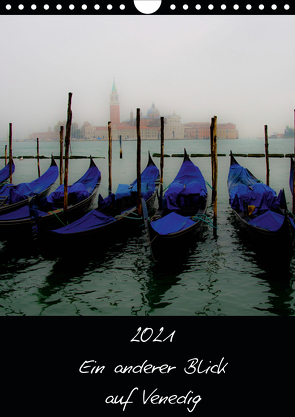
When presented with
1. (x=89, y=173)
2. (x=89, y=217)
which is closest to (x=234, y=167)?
(x=89, y=173)

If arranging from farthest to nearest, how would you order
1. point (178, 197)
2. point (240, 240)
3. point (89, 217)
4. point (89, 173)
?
point (89, 173) < point (178, 197) < point (240, 240) < point (89, 217)

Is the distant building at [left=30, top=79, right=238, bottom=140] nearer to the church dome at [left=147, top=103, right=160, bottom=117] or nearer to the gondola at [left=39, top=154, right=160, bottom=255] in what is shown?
the church dome at [left=147, top=103, right=160, bottom=117]

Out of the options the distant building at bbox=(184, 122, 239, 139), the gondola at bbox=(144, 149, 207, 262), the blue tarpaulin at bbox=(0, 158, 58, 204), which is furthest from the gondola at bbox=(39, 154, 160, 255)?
the distant building at bbox=(184, 122, 239, 139)

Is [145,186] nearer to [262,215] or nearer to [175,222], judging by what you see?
[175,222]

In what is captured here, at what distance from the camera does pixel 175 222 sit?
7.36 metres

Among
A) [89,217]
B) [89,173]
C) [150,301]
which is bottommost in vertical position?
[150,301]

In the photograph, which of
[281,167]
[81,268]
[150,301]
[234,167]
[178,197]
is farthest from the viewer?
[281,167]

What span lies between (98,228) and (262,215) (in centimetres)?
336

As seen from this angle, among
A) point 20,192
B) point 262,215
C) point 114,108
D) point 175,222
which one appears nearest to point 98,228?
point 175,222

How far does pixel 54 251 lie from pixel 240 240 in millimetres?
4181
